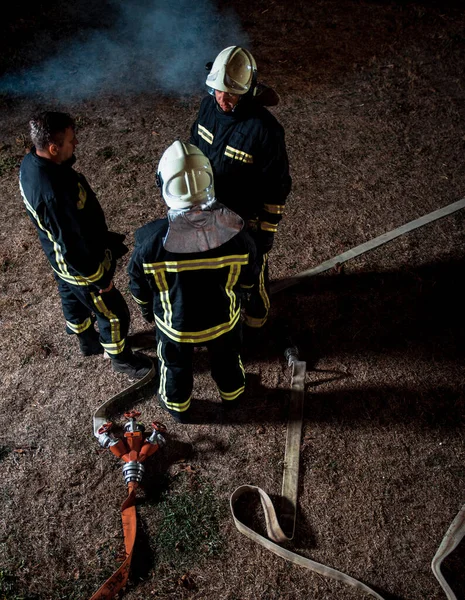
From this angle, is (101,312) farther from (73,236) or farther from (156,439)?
(156,439)

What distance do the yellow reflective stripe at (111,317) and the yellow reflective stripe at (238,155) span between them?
1433 millimetres

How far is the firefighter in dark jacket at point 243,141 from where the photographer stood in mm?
3672

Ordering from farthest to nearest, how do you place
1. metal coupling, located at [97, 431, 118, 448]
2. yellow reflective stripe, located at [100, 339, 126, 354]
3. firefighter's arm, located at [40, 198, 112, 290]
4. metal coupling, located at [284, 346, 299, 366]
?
1. metal coupling, located at [284, 346, 299, 366]
2. yellow reflective stripe, located at [100, 339, 126, 354]
3. metal coupling, located at [97, 431, 118, 448]
4. firefighter's arm, located at [40, 198, 112, 290]

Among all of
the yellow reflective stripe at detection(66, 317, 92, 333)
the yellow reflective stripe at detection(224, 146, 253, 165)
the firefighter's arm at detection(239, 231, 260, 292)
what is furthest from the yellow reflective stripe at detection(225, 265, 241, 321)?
the yellow reflective stripe at detection(66, 317, 92, 333)

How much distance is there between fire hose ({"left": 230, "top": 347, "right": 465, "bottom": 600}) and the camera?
3402 millimetres

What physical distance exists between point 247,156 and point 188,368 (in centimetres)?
157

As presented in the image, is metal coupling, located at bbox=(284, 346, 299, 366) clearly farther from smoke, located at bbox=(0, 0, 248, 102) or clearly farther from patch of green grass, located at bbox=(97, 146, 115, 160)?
smoke, located at bbox=(0, 0, 248, 102)

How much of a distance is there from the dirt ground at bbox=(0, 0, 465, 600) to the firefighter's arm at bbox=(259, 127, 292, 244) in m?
1.24

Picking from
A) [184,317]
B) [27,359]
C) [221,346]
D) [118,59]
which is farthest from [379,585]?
[118,59]

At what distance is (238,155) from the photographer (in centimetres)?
376

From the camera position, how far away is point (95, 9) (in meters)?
9.70

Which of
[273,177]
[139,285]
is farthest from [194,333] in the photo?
[273,177]

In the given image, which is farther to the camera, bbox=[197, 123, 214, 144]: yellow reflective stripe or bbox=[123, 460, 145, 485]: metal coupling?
bbox=[197, 123, 214, 144]: yellow reflective stripe

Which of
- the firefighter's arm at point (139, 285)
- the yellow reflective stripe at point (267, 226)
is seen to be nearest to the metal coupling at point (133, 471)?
the firefighter's arm at point (139, 285)
